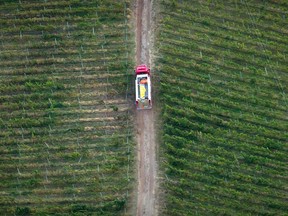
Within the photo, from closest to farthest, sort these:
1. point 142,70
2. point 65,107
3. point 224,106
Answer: point 142,70 → point 224,106 → point 65,107

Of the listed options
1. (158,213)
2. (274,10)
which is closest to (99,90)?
(158,213)

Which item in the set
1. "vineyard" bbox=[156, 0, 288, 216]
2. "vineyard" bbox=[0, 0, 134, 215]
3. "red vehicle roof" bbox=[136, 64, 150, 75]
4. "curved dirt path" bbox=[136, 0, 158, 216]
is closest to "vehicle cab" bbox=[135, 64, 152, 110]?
"red vehicle roof" bbox=[136, 64, 150, 75]

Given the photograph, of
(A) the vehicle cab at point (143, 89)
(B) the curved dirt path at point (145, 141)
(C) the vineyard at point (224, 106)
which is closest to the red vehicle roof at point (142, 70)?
(A) the vehicle cab at point (143, 89)

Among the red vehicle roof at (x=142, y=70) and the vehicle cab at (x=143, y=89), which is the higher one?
the red vehicle roof at (x=142, y=70)

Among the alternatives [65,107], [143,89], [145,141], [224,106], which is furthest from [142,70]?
[224,106]

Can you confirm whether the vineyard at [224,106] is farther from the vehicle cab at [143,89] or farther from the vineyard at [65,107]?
the vineyard at [65,107]

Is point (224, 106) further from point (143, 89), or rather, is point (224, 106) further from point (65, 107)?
point (65, 107)

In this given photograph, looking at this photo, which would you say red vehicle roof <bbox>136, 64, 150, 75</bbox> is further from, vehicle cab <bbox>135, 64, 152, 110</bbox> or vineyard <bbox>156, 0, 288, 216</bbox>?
vineyard <bbox>156, 0, 288, 216</bbox>
